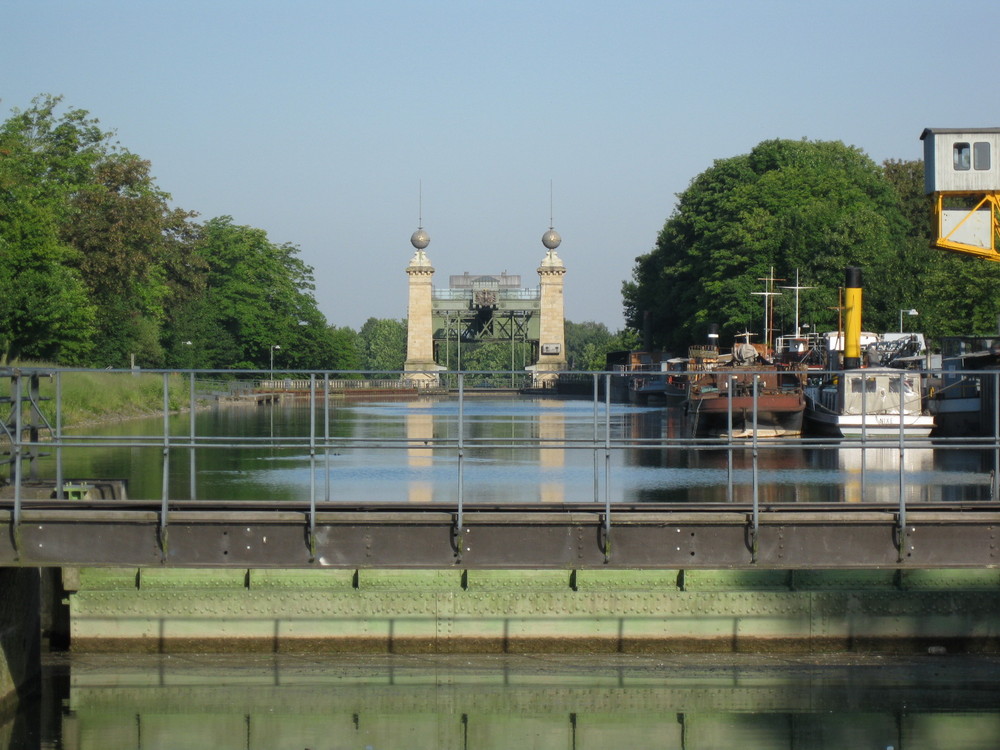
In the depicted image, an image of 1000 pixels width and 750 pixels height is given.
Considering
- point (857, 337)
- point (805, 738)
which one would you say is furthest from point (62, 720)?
point (857, 337)

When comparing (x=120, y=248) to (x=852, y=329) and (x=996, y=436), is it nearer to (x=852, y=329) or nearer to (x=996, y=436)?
(x=852, y=329)

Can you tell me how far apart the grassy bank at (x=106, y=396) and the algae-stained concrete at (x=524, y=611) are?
92.9 ft

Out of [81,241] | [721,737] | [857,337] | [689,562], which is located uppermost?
[81,241]

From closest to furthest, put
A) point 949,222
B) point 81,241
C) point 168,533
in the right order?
point 168,533, point 949,222, point 81,241

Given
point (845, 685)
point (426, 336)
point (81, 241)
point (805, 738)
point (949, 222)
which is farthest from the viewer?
point (426, 336)

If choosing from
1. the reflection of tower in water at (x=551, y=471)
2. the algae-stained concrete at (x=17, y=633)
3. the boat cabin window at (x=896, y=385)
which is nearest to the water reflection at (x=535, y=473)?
the reflection of tower in water at (x=551, y=471)

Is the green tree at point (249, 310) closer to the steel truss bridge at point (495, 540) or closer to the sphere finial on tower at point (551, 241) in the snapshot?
the sphere finial on tower at point (551, 241)

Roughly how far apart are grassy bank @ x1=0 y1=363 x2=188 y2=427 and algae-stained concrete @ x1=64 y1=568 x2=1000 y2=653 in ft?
92.9

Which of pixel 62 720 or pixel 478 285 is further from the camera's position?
pixel 478 285

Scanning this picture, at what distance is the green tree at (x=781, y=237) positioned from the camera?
261 ft

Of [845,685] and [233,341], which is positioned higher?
[233,341]

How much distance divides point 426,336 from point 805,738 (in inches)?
4566

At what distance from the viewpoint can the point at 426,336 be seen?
131 metres

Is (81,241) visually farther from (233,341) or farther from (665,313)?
(665,313)
